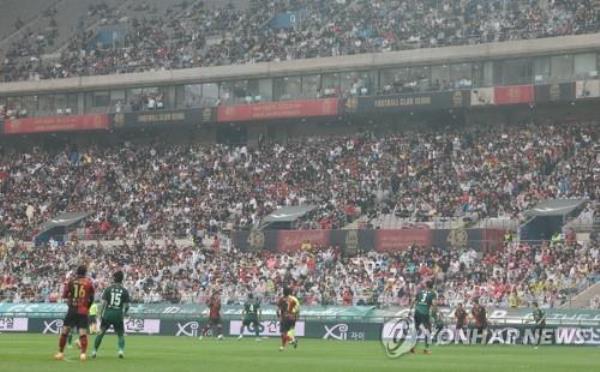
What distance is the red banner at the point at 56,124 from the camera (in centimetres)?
8581

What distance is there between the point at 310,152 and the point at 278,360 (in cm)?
4580

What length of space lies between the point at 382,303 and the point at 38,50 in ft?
147

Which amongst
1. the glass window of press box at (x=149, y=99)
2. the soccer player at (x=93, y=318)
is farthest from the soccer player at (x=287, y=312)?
the glass window of press box at (x=149, y=99)

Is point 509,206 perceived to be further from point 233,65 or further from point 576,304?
point 233,65

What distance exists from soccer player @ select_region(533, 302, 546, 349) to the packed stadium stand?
16.4 ft

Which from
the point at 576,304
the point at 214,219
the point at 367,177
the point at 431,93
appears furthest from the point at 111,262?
the point at 576,304

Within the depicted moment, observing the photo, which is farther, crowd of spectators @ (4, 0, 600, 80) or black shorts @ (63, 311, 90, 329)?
crowd of spectators @ (4, 0, 600, 80)

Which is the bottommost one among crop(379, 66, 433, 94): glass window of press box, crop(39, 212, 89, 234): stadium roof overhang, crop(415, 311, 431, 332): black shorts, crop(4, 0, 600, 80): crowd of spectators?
crop(415, 311, 431, 332): black shorts

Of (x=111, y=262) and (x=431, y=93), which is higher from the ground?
(x=431, y=93)

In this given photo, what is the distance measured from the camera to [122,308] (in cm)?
3116

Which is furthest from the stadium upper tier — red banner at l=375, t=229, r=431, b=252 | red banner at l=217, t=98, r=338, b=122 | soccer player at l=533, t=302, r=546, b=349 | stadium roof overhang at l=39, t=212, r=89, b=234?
soccer player at l=533, t=302, r=546, b=349

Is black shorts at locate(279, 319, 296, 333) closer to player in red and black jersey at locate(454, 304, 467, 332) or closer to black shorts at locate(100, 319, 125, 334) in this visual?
black shorts at locate(100, 319, 125, 334)

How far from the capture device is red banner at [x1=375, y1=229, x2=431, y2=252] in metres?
64.1

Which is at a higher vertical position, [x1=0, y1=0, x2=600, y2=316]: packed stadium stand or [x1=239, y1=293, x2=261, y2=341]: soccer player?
[x1=0, y1=0, x2=600, y2=316]: packed stadium stand
